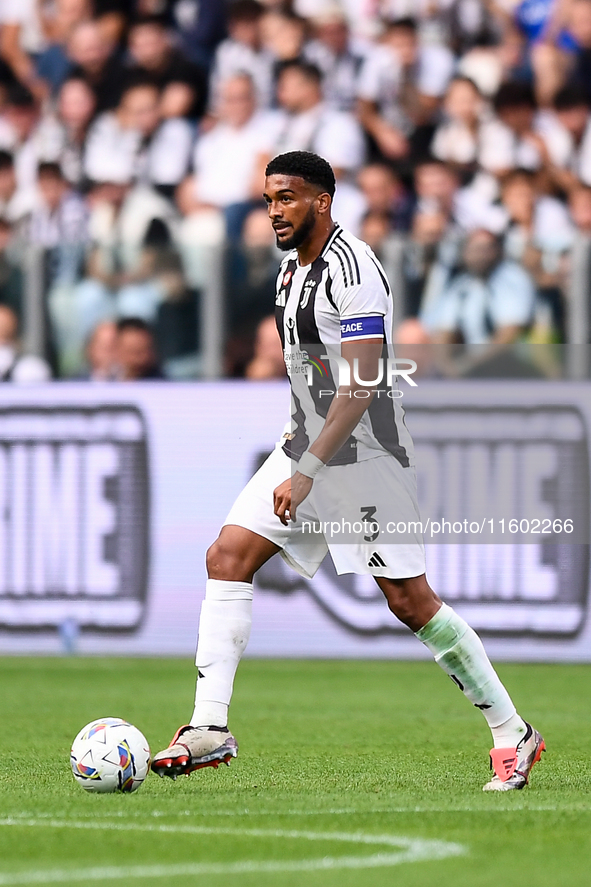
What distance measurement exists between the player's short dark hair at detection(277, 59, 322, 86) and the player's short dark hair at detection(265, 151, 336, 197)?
7.58m

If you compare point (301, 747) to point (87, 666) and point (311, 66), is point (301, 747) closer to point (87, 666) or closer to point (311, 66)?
point (87, 666)

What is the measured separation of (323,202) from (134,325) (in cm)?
514

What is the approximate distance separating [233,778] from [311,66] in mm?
8519

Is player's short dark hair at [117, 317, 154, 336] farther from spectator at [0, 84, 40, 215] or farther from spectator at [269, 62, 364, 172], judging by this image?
spectator at [0, 84, 40, 215]

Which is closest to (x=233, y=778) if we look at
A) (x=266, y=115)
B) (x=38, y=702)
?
(x=38, y=702)

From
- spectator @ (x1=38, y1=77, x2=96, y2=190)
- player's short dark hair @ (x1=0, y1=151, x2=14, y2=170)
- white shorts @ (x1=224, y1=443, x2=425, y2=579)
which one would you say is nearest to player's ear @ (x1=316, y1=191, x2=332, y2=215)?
white shorts @ (x1=224, y1=443, x2=425, y2=579)

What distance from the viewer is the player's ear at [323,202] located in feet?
18.3

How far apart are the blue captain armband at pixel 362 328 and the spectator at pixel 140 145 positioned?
25.8 feet

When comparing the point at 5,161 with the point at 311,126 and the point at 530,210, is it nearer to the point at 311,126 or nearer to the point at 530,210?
the point at 311,126

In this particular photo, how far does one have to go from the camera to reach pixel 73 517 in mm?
10680

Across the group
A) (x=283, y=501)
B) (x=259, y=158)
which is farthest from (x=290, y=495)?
(x=259, y=158)

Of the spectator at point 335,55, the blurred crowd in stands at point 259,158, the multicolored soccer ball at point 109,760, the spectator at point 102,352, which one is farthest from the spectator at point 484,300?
the multicolored soccer ball at point 109,760

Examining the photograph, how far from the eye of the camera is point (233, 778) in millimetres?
5703

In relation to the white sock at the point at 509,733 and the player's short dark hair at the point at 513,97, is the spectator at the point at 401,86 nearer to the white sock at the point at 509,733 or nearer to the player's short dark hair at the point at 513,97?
the player's short dark hair at the point at 513,97
